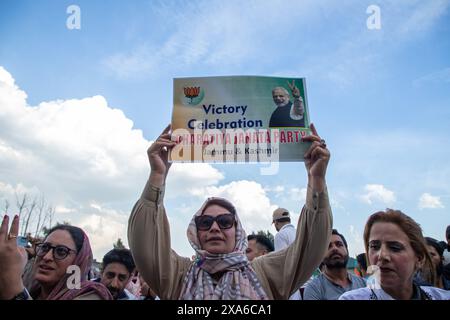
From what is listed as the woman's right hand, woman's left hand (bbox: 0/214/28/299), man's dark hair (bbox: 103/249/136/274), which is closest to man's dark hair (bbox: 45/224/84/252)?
woman's left hand (bbox: 0/214/28/299)

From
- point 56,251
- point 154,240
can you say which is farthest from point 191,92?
point 56,251

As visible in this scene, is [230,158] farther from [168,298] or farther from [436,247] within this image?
[436,247]

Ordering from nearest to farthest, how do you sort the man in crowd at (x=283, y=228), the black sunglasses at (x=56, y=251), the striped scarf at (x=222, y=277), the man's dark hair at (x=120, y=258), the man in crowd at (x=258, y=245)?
the striped scarf at (x=222, y=277) < the black sunglasses at (x=56, y=251) < the man's dark hair at (x=120, y=258) < the man in crowd at (x=283, y=228) < the man in crowd at (x=258, y=245)

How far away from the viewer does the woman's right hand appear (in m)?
2.41

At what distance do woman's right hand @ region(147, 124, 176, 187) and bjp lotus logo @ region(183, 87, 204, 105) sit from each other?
0.99 feet

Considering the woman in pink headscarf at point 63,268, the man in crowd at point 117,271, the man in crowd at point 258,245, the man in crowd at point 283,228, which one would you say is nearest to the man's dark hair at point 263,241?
the man in crowd at point 258,245

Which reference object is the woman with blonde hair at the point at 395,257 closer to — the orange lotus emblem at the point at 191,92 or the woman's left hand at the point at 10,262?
the orange lotus emblem at the point at 191,92

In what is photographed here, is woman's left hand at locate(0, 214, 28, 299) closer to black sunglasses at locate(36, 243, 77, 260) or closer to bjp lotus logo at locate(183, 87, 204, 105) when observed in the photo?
black sunglasses at locate(36, 243, 77, 260)

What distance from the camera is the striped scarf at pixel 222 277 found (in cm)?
223

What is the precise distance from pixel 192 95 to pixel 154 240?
111 centimetres

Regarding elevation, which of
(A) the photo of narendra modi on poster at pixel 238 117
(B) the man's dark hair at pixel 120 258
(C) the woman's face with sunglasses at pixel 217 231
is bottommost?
(B) the man's dark hair at pixel 120 258

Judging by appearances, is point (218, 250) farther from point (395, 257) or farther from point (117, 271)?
point (117, 271)
